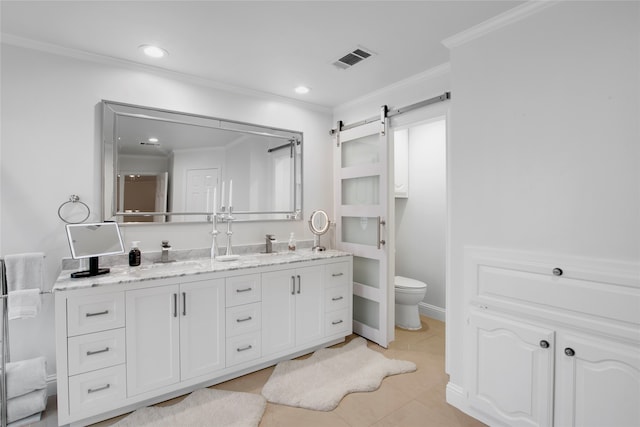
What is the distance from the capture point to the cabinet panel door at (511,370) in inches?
66.1

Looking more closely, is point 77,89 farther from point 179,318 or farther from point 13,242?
point 179,318

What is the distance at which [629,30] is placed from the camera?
1.46 meters

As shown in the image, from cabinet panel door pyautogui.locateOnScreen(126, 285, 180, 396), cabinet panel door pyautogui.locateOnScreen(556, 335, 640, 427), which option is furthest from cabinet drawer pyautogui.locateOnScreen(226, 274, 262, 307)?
cabinet panel door pyautogui.locateOnScreen(556, 335, 640, 427)

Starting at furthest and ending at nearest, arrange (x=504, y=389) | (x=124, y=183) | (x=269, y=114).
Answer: (x=269, y=114), (x=124, y=183), (x=504, y=389)

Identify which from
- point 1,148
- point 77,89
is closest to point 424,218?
point 77,89

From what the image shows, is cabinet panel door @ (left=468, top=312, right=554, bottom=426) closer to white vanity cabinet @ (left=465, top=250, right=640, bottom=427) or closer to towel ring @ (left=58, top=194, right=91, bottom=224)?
white vanity cabinet @ (left=465, top=250, right=640, bottom=427)

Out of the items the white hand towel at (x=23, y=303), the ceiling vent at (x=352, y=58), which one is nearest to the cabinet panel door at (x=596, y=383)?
the ceiling vent at (x=352, y=58)

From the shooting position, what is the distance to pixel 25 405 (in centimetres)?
194

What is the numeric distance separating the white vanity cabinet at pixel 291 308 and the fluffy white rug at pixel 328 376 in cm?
19

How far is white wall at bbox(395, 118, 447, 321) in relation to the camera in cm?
376

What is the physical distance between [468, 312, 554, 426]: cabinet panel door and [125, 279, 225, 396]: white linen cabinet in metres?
1.74

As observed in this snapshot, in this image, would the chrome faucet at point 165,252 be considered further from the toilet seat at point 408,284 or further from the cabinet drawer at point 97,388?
the toilet seat at point 408,284

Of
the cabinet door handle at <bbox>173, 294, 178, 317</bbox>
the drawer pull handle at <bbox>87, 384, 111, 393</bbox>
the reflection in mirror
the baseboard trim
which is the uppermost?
the reflection in mirror

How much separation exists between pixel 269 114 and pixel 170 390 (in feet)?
8.20
